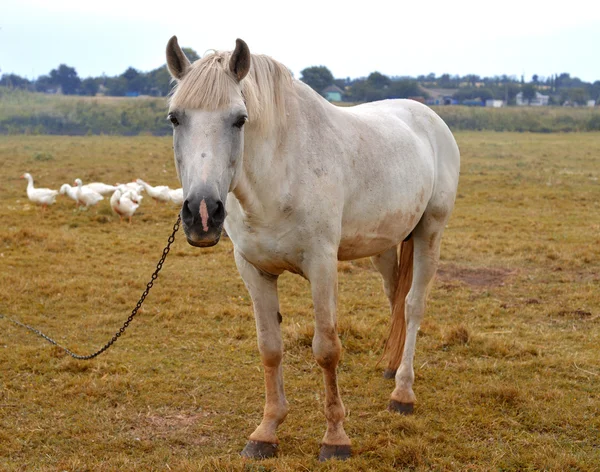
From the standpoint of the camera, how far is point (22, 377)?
5.22 meters

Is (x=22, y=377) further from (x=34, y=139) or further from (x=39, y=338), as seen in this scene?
(x=34, y=139)

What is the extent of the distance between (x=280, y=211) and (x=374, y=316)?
359 centimetres

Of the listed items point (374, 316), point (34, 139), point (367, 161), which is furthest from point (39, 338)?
point (34, 139)

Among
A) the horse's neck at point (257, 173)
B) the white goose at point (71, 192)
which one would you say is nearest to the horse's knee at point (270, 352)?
the horse's neck at point (257, 173)

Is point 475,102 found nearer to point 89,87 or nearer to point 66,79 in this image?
point 89,87

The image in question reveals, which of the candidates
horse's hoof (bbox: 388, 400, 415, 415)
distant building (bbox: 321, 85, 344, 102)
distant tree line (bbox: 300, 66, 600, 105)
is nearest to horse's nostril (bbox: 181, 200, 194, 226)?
horse's hoof (bbox: 388, 400, 415, 415)

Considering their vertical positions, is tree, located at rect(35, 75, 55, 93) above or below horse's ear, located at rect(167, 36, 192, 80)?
above

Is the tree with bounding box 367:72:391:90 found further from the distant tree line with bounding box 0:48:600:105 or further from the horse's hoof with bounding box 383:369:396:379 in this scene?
the horse's hoof with bounding box 383:369:396:379

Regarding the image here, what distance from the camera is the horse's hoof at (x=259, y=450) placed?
4.00m

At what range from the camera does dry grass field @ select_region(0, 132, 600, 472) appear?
4.12 metres

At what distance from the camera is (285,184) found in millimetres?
3643

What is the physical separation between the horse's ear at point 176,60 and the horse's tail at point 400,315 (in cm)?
258

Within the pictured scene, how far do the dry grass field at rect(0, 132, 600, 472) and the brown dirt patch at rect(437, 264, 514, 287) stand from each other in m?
0.04

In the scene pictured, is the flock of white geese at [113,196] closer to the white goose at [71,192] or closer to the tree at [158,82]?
the white goose at [71,192]
